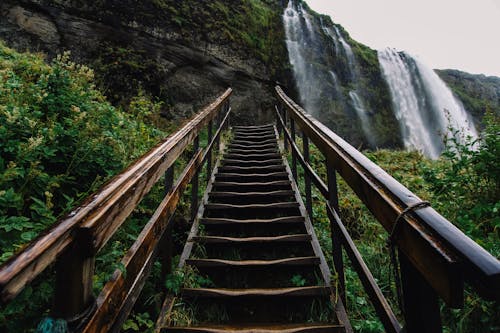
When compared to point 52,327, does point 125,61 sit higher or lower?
higher

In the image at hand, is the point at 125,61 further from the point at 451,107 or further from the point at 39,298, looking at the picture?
the point at 451,107

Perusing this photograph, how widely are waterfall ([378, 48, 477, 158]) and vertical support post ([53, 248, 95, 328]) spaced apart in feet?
46.0

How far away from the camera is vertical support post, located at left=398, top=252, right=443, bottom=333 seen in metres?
0.91

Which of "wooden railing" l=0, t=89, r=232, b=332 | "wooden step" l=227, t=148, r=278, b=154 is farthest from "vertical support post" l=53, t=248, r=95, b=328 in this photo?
"wooden step" l=227, t=148, r=278, b=154

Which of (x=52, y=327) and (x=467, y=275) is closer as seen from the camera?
(x=467, y=275)

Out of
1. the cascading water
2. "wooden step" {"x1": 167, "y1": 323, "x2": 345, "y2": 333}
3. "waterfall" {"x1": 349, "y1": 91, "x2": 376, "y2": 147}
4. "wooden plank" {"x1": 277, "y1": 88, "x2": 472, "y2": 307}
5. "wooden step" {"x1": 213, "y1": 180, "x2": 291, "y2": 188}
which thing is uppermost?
the cascading water

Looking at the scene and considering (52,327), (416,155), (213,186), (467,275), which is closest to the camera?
(467,275)

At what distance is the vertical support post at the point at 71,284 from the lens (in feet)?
2.96

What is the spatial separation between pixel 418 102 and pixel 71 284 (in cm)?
1660

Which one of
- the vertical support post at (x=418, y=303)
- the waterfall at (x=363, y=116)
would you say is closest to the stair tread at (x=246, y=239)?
the vertical support post at (x=418, y=303)

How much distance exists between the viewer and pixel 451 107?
15.6 meters

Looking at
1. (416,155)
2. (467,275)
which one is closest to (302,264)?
(467,275)

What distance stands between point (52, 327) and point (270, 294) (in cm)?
148

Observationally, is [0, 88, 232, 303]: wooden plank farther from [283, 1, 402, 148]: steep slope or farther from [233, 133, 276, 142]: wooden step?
[283, 1, 402, 148]: steep slope
